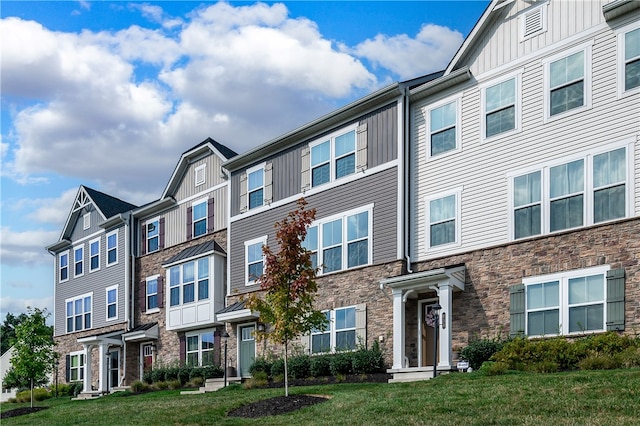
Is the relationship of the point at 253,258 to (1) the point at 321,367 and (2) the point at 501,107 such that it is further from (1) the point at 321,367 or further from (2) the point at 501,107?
(2) the point at 501,107

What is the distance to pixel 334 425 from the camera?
1406 centimetres

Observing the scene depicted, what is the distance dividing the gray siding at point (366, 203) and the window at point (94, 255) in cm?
1389

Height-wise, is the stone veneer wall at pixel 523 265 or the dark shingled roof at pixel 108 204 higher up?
the dark shingled roof at pixel 108 204

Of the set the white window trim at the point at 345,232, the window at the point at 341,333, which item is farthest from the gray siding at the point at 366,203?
the window at the point at 341,333

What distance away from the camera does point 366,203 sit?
25.0 m

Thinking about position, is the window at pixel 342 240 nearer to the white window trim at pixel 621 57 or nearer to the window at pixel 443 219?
the window at pixel 443 219

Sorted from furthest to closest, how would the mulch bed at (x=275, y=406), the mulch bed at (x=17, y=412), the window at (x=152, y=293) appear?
the window at (x=152, y=293) < the mulch bed at (x=17, y=412) < the mulch bed at (x=275, y=406)

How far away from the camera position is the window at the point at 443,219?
2266cm

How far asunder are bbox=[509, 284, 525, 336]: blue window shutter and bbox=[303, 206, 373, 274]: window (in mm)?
5285

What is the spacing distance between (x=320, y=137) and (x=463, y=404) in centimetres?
1456

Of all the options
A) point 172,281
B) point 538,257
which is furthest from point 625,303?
point 172,281

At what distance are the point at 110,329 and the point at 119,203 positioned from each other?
6849 mm

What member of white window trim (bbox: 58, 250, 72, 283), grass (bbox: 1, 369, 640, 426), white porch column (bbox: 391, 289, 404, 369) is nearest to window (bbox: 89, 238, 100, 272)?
white window trim (bbox: 58, 250, 72, 283)

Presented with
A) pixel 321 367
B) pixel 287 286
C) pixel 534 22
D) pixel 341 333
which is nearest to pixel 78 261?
pixel 341 333
